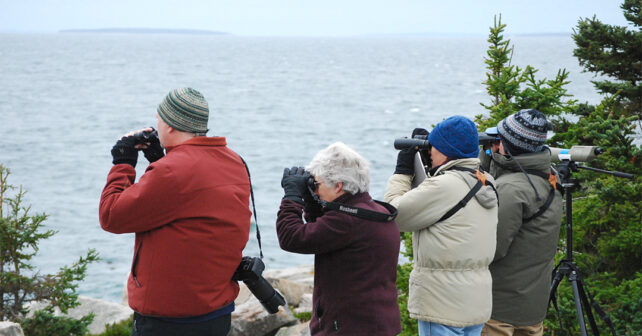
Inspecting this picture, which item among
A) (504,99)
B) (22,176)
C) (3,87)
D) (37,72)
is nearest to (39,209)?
(22,176)

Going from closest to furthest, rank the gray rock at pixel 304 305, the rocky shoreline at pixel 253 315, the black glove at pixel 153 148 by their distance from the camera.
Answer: the black glove at pixel 153 148, the rocky shoreline at pixel 253 315, the gray rock at pixel 304 305

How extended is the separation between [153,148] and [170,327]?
2.98ft

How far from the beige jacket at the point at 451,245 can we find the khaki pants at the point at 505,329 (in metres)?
0.38

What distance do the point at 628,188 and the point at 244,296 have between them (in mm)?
5513

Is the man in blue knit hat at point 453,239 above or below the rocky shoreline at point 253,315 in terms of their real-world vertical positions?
above

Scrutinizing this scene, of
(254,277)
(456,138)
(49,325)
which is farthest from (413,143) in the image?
(49,325)

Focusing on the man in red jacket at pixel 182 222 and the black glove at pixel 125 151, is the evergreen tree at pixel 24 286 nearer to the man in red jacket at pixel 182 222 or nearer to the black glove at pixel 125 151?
the black glove at pixel 125 151

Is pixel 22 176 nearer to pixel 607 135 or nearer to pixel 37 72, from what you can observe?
pixel 607 135

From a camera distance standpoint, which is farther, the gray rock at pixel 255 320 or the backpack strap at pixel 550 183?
the gray rock at pixel 255 320

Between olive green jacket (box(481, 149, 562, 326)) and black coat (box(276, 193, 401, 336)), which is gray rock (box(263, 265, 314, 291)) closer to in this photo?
olive green jacket (box(481, 149, 562, 326))

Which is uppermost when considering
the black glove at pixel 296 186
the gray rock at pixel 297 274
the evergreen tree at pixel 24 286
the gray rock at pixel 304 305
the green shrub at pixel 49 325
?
the black glove at pixel 296 186

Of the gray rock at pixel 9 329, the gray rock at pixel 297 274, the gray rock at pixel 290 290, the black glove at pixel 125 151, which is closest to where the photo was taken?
the black glove at pixel 125 151

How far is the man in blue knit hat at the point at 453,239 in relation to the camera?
3305 millimetres

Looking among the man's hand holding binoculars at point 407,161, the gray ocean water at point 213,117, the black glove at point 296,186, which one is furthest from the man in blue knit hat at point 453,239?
the gray ocean water at point 213,117
